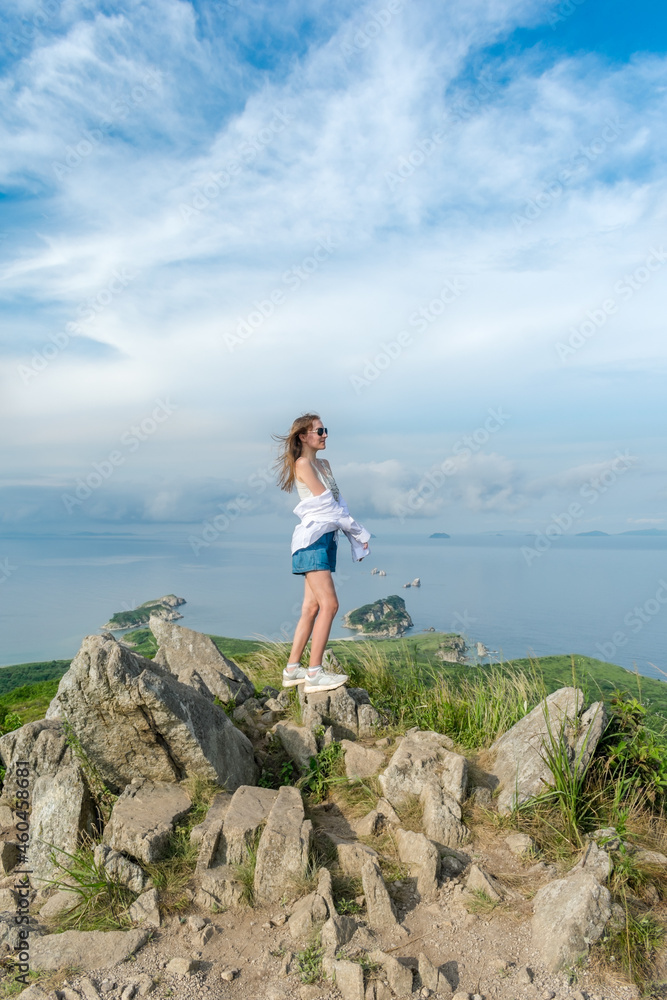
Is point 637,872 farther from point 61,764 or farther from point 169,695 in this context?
point 61,764

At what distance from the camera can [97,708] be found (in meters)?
5.83

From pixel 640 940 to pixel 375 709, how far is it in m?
3.76

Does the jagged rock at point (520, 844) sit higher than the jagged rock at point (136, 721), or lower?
lower

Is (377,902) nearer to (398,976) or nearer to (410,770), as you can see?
(398,976)

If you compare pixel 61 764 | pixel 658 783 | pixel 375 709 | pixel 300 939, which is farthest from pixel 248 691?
pixel 658 783

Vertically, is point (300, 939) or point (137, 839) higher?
point (137, 839)

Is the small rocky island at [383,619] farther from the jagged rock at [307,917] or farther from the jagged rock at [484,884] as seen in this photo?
the jagged rock at [307,917]

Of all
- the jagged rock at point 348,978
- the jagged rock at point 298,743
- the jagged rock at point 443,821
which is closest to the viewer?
the jagged rock at point 348,978

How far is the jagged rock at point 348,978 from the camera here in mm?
4336

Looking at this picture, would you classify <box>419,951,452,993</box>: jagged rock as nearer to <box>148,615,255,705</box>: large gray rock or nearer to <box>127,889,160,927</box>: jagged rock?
<box>127,889,160,927</box>: jagged rock

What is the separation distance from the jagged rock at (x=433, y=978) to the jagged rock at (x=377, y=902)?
0.46 meters

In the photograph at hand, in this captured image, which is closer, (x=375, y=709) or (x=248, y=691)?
(x=375, y=709)

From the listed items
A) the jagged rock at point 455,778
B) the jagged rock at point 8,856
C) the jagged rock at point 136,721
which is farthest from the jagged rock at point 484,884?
the jagged rock at point 8,856

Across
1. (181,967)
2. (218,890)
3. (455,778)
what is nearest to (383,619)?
(455,778)
